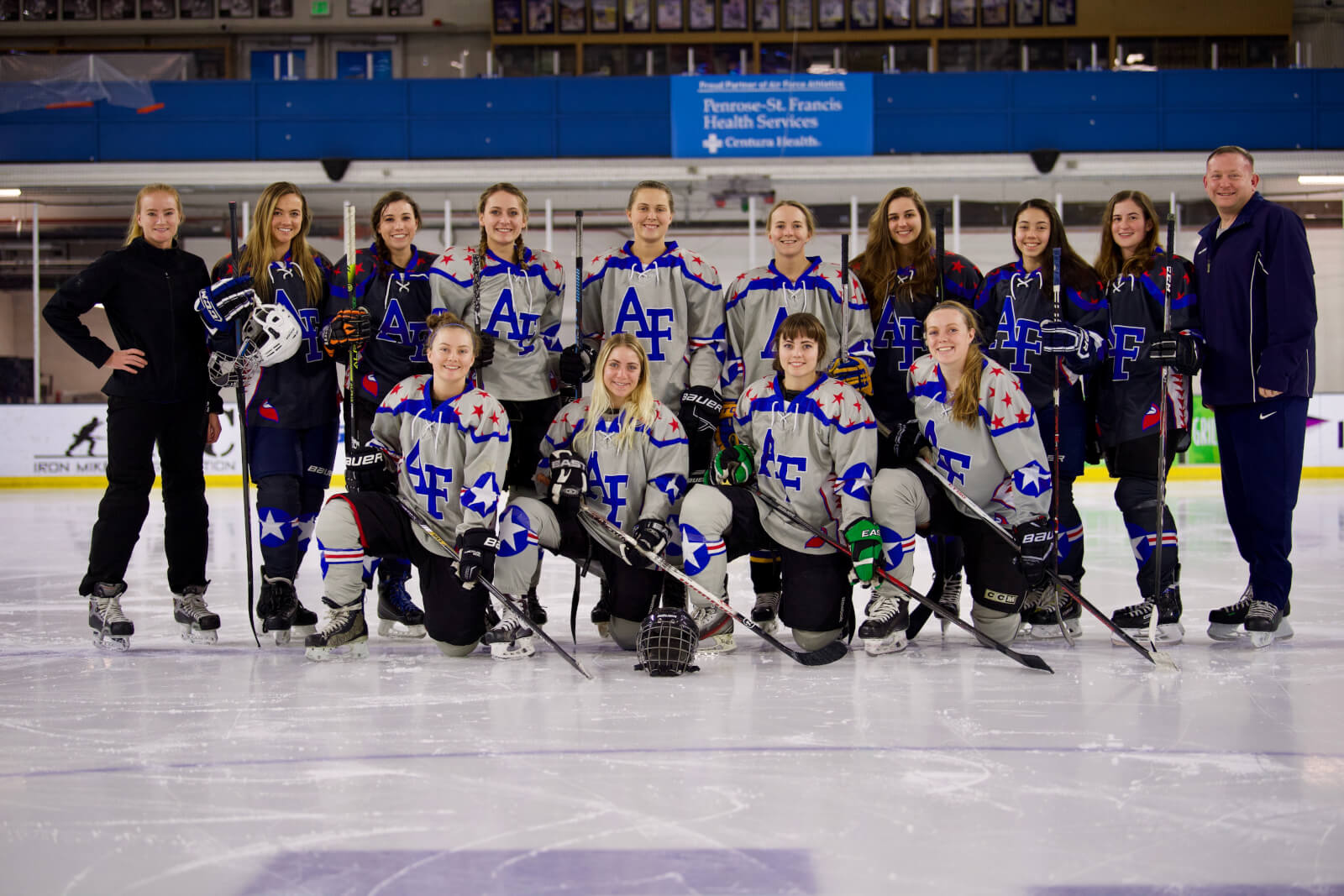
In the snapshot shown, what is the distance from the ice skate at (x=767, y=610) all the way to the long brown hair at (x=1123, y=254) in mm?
1420

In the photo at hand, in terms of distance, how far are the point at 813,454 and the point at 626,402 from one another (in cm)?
54

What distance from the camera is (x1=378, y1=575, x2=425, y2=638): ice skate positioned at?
3578mm

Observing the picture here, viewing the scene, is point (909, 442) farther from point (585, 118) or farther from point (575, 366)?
point (585, 118)

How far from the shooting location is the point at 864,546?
10.1ft

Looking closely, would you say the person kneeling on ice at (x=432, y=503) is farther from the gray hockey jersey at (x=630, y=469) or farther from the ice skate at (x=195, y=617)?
the ice skate at (x=195, y=617)

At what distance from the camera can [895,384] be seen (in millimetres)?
3795

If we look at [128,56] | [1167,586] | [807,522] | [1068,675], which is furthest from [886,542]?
[128,56]

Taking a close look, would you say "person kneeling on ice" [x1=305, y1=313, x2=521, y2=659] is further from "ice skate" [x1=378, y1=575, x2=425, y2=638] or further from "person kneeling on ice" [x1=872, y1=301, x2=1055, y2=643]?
"person kneeling on ice" [x1=872, y1=301, x2=1055, y2=643]

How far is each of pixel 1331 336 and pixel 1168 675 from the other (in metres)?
10.7

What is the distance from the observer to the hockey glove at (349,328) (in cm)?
333

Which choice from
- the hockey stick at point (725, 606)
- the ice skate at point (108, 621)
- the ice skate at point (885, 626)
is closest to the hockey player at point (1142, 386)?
the ice skate at point (885, 626)

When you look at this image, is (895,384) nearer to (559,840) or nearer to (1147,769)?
(1147,769)

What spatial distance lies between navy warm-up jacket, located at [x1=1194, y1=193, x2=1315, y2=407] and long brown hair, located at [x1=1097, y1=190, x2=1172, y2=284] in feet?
0.56

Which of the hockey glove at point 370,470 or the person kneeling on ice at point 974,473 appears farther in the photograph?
the person kneeling on ice at point 974,473
